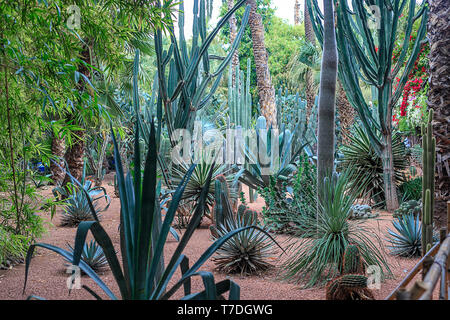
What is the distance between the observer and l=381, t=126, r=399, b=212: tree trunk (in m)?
6.33

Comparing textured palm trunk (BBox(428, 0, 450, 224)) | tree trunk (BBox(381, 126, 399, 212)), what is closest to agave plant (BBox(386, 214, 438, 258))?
textured palm trunk (BBox(428, 0, 450, 224))

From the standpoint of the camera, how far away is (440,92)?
442 cm

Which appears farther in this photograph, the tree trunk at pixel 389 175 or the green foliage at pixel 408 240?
the tree trunk at pixel 389 175

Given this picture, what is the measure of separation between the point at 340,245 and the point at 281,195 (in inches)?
92.9

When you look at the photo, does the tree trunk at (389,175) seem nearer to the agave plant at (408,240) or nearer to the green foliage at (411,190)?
the green foliage at (411,190)

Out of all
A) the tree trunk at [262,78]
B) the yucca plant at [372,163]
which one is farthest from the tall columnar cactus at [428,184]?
the tree trunk at [262,78]

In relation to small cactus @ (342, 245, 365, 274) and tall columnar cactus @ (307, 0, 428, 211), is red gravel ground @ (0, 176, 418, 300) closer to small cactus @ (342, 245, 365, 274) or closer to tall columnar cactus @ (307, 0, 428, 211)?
small cactus @ (342, 245, 365, 274)

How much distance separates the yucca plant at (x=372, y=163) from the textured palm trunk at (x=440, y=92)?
2.45 m

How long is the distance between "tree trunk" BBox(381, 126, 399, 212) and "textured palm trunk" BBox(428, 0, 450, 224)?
1825 millimetres

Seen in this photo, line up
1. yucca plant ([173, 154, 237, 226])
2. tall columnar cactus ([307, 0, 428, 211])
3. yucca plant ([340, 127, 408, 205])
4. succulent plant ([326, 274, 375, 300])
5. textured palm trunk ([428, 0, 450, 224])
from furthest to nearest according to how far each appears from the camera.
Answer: yucca plant ([340, 127, 408, 205])
tall columnar cactus ([307, 0, 428, 211])
yucca plant ([173, 154, 237, 226])
textured palm trunk ([428, 0, 450, 224])
succulent plant ([326, 274, 375, 300])

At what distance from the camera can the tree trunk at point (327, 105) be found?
360 centimetres

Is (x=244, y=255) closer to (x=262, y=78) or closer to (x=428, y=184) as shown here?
(x=428, y=184)
